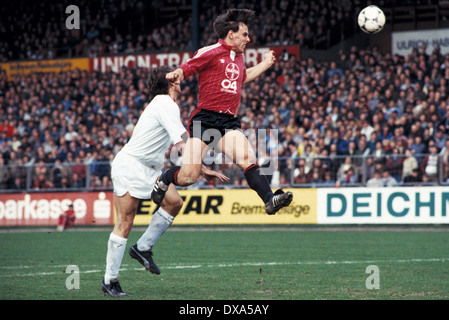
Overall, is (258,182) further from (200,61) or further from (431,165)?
(431,165)

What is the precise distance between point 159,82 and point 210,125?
0.90 meters

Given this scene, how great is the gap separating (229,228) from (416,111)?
5.72 m

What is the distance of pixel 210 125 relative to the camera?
27.0 feet

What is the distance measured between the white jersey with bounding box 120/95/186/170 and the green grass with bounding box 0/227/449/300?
1.37 m

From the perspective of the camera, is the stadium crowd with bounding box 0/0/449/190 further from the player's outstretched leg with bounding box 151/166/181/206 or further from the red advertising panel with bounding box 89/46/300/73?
the player's outstretched leg with bounding box 151/166/181/206

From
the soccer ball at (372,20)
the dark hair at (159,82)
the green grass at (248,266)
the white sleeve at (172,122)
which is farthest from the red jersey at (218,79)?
the soccer ball at (372,20)

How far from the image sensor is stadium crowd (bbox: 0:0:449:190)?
18.6 m

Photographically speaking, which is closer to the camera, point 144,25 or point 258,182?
point 258,182

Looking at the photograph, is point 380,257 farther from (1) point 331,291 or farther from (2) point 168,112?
(2) point 168,112

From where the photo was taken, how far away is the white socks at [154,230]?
26.4ft

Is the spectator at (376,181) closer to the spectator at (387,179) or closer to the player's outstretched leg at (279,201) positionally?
the spectator at (387,179)

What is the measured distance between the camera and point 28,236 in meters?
17.5

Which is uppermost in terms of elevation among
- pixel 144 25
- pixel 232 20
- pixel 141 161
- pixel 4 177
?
pixel 144 25

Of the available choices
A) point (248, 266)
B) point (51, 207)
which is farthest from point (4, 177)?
point (248, 266)
